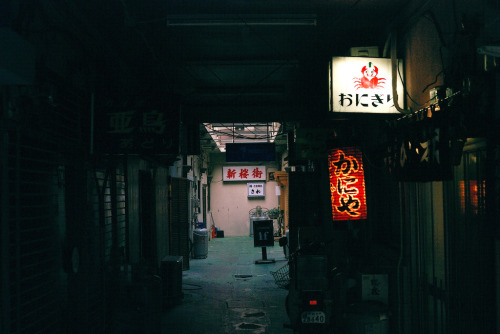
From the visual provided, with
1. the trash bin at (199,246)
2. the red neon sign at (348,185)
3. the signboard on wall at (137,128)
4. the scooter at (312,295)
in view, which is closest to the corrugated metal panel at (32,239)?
the signboard on wall at (137,128)

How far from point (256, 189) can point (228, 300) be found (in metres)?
18.1

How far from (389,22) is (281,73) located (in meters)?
3.77

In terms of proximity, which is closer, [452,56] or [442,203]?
[452,56]

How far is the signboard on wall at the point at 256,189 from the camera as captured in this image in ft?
97.5

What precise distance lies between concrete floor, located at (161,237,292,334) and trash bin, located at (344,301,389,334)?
9.12 feet

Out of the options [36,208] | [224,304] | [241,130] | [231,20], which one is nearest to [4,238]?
[36,208]

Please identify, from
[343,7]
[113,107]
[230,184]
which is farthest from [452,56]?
[230,184]

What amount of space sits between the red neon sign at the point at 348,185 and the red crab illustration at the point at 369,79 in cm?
159

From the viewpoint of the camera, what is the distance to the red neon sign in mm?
7996

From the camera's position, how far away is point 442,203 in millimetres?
6066

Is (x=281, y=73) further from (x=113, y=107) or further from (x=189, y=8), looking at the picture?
(x=113, y=107)

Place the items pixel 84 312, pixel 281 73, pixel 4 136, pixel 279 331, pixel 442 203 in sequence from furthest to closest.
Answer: pixel 281 73, pixel 279 331, pixel 84 312, pixel 442 203, pixel 4 136

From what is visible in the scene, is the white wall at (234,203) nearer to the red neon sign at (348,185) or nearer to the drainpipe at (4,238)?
the red neon sign at (348,185)

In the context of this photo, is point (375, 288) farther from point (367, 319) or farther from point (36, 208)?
point (36, 208)
